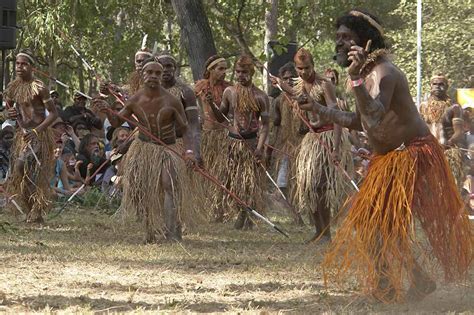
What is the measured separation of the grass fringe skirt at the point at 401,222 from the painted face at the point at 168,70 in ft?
13.2

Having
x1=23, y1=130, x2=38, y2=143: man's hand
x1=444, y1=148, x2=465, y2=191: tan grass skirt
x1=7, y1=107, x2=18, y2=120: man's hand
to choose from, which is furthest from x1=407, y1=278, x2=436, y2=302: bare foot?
x1=444, y1=148, x2=465, y2=191: tan grass skirt

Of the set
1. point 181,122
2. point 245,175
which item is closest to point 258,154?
point 245,175

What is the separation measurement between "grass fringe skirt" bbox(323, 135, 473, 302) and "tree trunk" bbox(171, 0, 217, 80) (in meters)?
7.91

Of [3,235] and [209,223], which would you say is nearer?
[3,235]

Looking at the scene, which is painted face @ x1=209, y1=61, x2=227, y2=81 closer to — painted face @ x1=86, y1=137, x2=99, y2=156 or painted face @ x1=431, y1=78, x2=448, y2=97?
painted face @ x1=431, y1=78, x2=448, y2=97

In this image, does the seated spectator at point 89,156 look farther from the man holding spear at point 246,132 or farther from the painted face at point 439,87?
the painted face at point 439,87

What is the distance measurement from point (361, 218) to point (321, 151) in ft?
11.9

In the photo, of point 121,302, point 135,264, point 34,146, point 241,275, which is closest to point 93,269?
point 135,264

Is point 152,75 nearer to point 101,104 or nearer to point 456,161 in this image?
point 101,104

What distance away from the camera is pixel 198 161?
Answer: 32.2 feet

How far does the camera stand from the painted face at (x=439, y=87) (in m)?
13.5

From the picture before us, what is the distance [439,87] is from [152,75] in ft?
15.7

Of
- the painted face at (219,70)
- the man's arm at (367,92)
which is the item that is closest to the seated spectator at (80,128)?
the painted face at (219,70)

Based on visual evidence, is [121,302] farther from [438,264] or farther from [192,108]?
[192,108]
